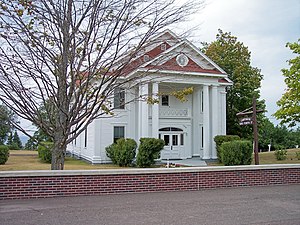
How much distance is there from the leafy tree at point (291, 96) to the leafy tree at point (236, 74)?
864 centimetres

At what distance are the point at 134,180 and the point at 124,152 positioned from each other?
12187mm

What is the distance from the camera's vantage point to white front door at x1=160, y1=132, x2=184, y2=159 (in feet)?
87.3

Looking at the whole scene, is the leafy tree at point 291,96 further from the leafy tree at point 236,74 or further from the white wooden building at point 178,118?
the leafy tree at point 236,74

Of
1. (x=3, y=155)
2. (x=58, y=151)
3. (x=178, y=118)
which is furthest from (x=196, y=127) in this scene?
(x=58, y=151)

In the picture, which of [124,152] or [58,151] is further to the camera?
[124,152]

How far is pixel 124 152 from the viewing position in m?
22.4

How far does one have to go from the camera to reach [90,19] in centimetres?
1085

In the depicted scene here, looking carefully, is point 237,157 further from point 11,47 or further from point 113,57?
point 11,47

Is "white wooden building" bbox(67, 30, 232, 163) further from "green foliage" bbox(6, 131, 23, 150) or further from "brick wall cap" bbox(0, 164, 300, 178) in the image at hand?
"green foliage" bbox(6, 131, 23, 150)

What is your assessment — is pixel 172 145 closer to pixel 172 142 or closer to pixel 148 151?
pixel 172 142

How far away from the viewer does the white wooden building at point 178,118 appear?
24484 mm

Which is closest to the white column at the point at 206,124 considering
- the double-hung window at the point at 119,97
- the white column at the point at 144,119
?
the white column at the point at 144,119

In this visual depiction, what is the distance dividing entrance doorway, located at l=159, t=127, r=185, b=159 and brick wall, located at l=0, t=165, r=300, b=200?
1467 centimetres

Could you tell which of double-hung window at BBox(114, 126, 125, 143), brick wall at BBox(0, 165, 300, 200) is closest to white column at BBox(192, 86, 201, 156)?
double-hung window at BBox(114, 126, 125, 143)
